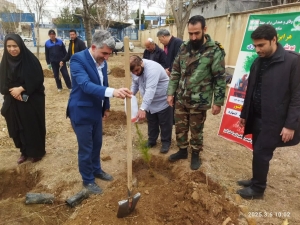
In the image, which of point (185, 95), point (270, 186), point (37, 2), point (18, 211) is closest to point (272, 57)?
point (185, 95)

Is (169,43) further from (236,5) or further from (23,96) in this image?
(236,5)

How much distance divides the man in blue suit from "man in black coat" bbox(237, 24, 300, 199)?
1407 millimetres

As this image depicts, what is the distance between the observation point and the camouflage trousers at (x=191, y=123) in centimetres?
304

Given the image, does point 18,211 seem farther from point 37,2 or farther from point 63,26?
point 63,26

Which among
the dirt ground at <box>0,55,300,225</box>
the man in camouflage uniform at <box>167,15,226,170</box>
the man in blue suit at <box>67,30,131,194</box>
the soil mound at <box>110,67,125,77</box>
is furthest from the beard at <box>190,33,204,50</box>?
the soil mound at <box>110,67,125,77</box>

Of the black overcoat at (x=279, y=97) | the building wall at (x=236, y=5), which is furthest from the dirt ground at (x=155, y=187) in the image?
the building wall at (x=236, y=5)

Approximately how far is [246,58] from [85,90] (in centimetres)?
290

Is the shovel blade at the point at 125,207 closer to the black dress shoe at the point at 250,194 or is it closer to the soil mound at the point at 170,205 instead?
the soil mound at the point at 170,205

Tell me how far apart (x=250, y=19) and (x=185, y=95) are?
198 centimetres

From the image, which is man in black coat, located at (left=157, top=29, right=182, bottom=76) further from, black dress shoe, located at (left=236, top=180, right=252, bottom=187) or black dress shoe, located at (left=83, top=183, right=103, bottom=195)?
black dress shoe, located at (left=83, top=183, right=103, bottom=195)

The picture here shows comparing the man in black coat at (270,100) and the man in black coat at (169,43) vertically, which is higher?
the man in black coat at (169,43)

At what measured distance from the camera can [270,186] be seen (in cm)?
299

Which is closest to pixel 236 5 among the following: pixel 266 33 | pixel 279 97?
pixel 266 33

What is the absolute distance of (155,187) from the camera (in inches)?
109
